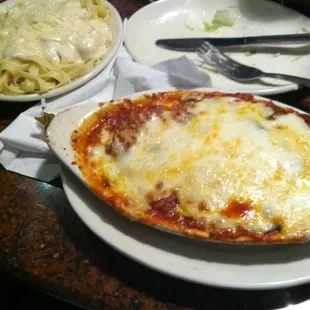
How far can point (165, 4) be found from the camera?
151 cm

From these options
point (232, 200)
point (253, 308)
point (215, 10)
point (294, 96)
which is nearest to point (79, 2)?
point (215, 10)

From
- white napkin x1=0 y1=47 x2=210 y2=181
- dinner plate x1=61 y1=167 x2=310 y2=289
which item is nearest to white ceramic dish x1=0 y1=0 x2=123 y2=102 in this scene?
white napkin x1=0 y1=47 x2=210 y2=181

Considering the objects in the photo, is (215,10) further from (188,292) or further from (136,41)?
(188,292)

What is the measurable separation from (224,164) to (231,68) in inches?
20.5

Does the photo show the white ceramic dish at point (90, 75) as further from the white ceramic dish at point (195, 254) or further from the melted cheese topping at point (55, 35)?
the white ceramic dish at point (195, 254)

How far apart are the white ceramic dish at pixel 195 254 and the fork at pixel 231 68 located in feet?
1.72

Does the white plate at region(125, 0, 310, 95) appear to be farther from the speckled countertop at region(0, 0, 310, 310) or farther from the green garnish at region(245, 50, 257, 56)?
the speckled countertop at region(0, 0, 310, 310)

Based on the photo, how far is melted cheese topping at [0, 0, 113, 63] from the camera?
126 cm

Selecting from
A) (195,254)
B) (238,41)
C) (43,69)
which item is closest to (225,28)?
(238,41)

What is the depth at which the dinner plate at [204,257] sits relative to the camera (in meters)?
0.71

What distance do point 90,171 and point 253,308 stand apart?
1.28ft

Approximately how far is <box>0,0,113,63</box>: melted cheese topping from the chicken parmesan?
1.40 ft

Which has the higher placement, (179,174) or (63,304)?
(179,174)

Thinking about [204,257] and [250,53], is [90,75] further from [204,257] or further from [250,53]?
[204,257]
